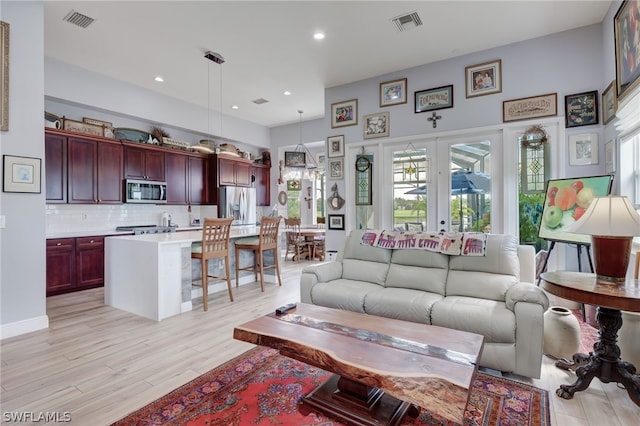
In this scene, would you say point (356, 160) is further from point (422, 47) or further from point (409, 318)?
point (409, 318)

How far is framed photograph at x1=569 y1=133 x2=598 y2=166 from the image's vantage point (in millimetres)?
3494

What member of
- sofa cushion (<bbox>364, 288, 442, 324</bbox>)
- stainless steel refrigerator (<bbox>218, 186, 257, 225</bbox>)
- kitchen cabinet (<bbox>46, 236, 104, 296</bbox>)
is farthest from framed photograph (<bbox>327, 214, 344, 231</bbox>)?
kitchen cabinet (<bbox>46, 236, 104, 296</bbox>)

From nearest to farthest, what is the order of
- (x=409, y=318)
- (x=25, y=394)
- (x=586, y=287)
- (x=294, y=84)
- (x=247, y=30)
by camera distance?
(x=586, y=287) → (x=25, y=394) → (x=409, y=318) → (x=247, y=30) → (x=294, y=84)

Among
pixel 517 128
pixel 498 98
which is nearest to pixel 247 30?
pixel 498 98

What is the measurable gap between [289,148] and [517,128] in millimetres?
5444

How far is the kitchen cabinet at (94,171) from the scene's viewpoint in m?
4.62

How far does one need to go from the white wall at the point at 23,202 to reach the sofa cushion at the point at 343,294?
2849 mm

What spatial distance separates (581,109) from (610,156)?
0.70 metres

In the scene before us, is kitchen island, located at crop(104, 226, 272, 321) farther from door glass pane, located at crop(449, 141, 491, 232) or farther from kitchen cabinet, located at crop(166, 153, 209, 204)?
door glass pane, located at crop(449, 141, 491, 232)

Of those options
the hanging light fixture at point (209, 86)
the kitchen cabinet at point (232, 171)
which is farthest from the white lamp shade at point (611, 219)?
the kitchen cabinet at point (232, 171)

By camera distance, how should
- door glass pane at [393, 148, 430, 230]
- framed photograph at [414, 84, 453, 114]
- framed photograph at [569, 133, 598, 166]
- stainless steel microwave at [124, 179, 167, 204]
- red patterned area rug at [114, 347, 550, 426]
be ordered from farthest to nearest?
stainless steel microwave at [124, 179, 167, 204]
door glass pane at [393, 148, 430, 230]
framed photograph at [414, 84, 453, 114]
framed photograph at [569, 133, 598, 166]
red patterned area rug at [114, 347, 550, 426]

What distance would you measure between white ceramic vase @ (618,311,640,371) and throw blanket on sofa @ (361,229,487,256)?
1.04m

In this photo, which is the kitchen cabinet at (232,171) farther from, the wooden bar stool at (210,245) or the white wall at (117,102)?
the wooden bar stool at (210,245)

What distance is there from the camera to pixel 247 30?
364 centimetres
